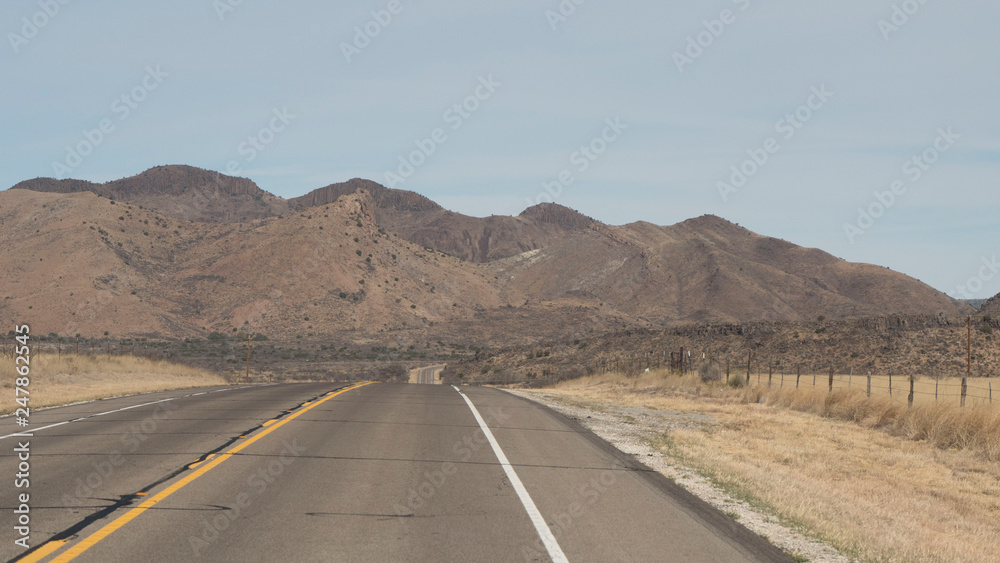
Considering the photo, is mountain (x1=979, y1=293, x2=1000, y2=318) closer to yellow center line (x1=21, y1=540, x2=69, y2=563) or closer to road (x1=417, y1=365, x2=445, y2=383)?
road (x1=417, y1=365, x2=445, y2=383)

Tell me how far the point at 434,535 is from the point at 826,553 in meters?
3.73

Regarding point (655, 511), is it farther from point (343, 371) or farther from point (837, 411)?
point (343, 371)

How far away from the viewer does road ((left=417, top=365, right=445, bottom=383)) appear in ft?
205

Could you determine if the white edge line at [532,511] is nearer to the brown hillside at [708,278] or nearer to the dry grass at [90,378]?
the dry grass at [90,378]

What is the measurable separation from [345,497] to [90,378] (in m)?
26.5

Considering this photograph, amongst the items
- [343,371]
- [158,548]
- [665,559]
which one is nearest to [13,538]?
[158,548]

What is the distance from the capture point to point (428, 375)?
6744cm

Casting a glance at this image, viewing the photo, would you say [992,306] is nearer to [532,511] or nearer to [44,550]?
[532,511]

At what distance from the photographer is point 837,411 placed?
22922mm

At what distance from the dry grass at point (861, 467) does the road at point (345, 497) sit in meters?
1.49

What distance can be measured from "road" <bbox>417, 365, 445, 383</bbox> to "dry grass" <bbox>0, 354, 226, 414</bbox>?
23352mm

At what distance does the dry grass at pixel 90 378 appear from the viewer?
72.6 ft

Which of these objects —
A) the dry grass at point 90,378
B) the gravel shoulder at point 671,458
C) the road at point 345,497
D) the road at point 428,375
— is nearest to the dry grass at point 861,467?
the gravel shoulder at point 671,458

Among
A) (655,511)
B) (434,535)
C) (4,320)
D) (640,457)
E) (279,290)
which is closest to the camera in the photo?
(434,535)
